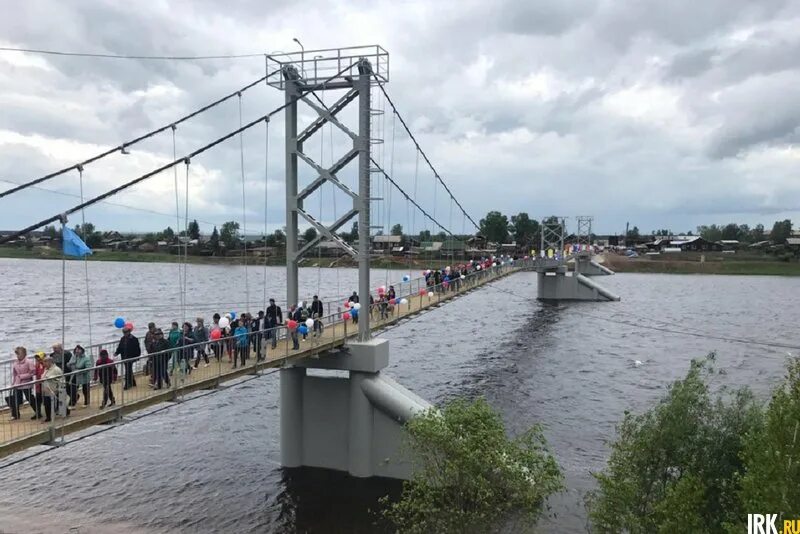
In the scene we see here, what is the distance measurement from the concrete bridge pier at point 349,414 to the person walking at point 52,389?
8.33 metres

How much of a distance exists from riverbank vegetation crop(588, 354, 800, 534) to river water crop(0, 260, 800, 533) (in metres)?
4.80

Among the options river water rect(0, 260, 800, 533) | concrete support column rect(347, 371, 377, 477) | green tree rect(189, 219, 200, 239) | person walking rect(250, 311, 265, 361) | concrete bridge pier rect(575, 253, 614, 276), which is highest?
green tree rect(189, 219, 200, 239)

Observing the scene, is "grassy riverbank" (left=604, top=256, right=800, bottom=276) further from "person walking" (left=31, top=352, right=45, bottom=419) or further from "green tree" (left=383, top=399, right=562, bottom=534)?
"person walking" (left=31, top=352, right=45, bottom=419)

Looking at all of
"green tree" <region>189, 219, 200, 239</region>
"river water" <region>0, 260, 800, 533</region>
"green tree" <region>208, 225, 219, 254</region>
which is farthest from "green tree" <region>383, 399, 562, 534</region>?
"green tree" <region>208, 225, 219, 254</region>

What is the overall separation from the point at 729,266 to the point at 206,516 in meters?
145

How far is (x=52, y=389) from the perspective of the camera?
12695 millimetres

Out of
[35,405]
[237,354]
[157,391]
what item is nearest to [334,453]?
[237,354]

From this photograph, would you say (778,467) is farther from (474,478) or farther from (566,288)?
(566,288)

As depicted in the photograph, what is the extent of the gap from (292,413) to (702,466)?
12.1 metres

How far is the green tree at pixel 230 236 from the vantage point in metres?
107

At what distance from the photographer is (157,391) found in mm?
14602

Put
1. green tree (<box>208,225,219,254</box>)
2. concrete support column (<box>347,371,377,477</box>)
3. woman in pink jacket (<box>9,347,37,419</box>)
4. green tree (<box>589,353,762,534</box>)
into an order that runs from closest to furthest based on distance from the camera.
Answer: woman in pink jacket (<box>9,347,37,419</box>) < green tree (<box>589,353,762,534</box>) < concrete support column (<box>347,371,377,477</box>) < green tree (<box>208,225,219,254</box>)

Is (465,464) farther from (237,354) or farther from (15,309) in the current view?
(15,309)

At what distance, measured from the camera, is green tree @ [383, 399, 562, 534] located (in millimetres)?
13078
